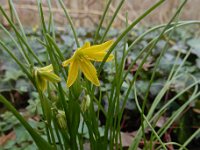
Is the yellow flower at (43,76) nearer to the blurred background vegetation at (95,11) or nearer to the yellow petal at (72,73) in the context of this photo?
the yellow petal at (72,73)

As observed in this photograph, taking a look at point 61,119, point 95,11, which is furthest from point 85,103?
point 95,11

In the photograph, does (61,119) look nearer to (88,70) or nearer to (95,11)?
(88,70)

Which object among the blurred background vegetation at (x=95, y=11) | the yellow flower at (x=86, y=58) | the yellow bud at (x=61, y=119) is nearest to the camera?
the yellow flower at (x=86, y=58)

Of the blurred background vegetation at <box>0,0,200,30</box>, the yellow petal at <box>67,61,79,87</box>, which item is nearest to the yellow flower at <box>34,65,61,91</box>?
the yellow petal at <box>67,61,79,87</box>

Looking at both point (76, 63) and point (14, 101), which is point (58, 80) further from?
point (14, 101)

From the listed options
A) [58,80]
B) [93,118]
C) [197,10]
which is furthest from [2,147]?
[197,10]

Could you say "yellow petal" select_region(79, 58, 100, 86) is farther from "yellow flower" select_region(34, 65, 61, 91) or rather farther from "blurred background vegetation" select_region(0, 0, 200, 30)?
"blurred background vegetation" select_region(0, 0, 200, 30)

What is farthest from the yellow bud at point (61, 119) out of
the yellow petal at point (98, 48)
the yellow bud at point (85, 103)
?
the yellow petal at point (98, 48)

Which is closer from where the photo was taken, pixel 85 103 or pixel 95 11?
pixel 85 103

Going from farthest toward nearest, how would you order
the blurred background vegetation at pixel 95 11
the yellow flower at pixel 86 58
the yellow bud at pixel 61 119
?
the blurred background vegetation at pixel 95 11
the yellow bud at pixel 61 119
the yellow flower at pixel 86 58
